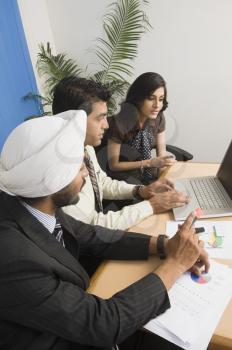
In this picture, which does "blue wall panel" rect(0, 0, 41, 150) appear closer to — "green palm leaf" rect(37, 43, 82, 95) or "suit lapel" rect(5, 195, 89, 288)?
"green palm leaf" rect(37, 43, 82, 95)

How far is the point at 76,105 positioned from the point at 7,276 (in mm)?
878

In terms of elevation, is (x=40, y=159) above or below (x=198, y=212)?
above

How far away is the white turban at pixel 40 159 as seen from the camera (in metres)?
0.71

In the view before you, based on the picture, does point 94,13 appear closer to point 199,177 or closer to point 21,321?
point 199,177

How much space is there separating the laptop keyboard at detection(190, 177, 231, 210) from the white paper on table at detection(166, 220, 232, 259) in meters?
0.10

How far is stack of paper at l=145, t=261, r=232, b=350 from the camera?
0.69 m

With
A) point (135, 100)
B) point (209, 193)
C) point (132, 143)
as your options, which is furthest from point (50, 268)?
point (135, 100)

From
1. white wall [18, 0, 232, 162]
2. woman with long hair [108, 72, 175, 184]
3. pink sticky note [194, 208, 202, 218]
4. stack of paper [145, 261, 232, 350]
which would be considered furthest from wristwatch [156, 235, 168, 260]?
white wall [18, 0, 232, 162]

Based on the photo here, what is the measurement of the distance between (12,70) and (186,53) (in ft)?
4.72

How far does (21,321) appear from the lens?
67 cm

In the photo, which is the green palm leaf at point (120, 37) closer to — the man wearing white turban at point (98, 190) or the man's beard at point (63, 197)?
the man wearing white turban at point (98, 190)

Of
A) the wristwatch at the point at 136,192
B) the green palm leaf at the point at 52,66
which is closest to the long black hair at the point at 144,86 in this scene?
the wristwatch at the point at 136,192

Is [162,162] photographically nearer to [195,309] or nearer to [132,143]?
[132,143]

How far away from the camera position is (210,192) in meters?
1.25
